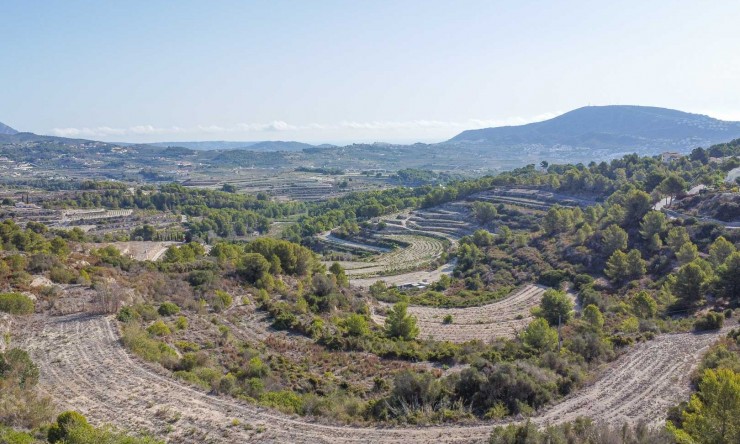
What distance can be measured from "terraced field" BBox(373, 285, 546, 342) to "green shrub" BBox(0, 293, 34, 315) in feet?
71.2

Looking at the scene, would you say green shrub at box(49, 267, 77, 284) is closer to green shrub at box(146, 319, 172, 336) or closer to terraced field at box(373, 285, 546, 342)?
green shrub at box(146, 319, 172, 336)

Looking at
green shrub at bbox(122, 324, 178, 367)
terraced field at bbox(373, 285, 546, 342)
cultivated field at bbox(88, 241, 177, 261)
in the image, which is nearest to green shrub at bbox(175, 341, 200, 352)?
green shrub at bbox(122, 324, 178, 367)

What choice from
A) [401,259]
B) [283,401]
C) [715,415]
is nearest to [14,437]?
[283,401]

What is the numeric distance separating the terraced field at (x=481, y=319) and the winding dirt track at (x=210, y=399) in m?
13.8

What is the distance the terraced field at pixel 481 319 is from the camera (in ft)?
113

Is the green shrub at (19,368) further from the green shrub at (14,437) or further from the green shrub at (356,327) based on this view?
the green shrub at (356,327)

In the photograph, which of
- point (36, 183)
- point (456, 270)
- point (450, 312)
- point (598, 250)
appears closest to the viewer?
point (450, 312)

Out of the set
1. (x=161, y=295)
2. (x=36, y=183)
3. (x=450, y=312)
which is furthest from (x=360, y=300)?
(x=36, y=183)

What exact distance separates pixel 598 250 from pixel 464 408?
42.3m

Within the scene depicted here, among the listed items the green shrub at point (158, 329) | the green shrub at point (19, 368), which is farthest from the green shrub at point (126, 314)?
the green shrub at point (19, 368)

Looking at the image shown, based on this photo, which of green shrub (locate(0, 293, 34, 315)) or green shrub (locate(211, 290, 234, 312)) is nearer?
green shrub (locate(0, 293, 34, 315))

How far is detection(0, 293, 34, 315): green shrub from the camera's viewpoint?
2231cm

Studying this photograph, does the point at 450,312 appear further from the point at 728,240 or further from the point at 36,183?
the point at 36,183

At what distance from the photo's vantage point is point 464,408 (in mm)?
16984
